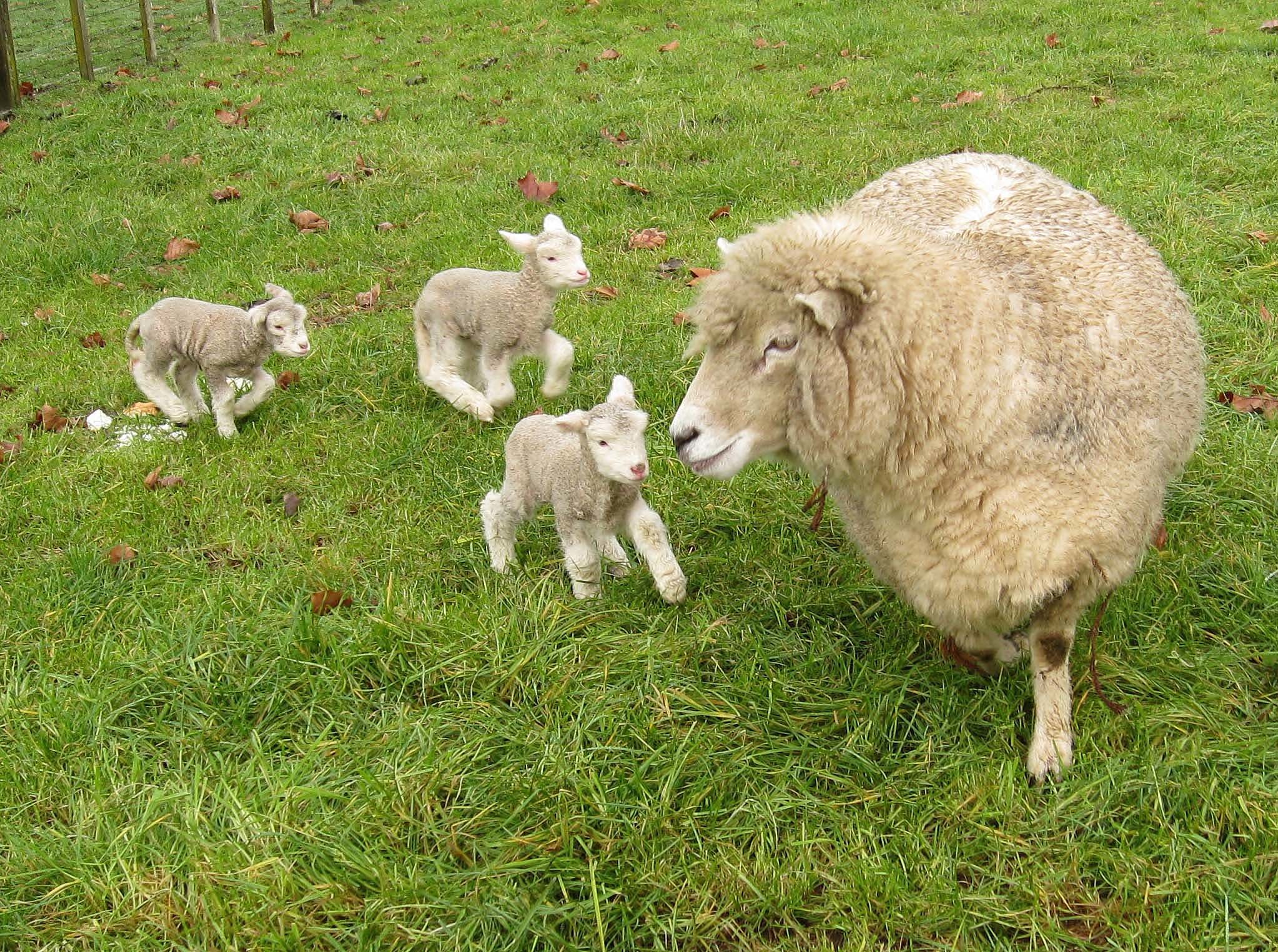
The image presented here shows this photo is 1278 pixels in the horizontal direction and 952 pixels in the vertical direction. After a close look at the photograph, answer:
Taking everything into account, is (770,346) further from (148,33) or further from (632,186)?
(148,33)

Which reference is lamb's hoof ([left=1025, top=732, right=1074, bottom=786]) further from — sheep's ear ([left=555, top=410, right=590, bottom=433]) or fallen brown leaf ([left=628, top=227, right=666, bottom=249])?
fallen brown leaf ([left=628, top=227, right=666, bottom=249])

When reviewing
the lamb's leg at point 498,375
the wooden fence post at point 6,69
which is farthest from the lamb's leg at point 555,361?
the wooden fence post at point 6,69

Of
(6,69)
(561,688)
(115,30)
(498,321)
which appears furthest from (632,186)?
(115,30)

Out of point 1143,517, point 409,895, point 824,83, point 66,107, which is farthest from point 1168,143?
point 66,107

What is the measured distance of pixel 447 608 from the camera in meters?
3.83

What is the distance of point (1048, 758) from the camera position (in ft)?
9.91

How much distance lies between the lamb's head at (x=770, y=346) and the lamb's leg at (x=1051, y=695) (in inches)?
35.8

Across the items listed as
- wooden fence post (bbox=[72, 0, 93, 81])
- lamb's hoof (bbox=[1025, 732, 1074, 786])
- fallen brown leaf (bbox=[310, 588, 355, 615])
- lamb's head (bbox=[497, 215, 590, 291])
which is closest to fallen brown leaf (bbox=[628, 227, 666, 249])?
lamb's head (bbox=[497, 215, 590, 291])

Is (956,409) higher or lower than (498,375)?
higher

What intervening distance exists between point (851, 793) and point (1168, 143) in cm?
Answer: 632

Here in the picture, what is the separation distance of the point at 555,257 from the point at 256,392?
1.79 metres

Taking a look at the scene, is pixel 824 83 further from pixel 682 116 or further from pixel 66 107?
pixel 66 107

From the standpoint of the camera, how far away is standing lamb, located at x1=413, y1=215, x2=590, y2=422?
16.8 feet

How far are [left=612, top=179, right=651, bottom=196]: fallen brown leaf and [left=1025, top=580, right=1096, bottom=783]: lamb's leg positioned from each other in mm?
5537
